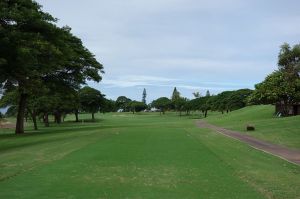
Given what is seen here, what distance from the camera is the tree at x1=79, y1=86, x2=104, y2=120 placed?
99.9 meters

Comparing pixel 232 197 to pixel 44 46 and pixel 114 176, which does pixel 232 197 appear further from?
pixel 44 46

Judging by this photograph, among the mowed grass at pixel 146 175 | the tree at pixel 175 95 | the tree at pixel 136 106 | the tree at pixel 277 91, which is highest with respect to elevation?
the tree at pixel 175 95

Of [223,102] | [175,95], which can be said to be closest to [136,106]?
[175,95]

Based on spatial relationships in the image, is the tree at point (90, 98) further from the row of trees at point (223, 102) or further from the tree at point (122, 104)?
the tree at point (122, 104)

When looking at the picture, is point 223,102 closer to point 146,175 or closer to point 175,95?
point 175,95

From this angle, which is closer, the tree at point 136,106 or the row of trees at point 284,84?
the row of trees at point 284,84

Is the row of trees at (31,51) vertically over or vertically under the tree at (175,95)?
under

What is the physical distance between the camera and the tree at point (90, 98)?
9988cm

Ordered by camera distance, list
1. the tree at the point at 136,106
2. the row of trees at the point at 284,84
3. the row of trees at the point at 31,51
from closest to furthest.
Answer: the row of trees at the point at 31,51 < the row of trees at the point at 284,84 < the tree at the point at 136,106

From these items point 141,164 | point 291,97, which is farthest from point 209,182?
point 291,97

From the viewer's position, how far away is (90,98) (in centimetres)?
10056

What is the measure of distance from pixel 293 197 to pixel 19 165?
9993mm

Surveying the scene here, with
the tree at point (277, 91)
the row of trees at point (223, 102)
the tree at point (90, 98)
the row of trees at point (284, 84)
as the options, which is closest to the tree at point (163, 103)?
the row of trees at point (223, 102)

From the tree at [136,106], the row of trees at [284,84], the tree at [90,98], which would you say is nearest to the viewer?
the row of trees at [284,84]
